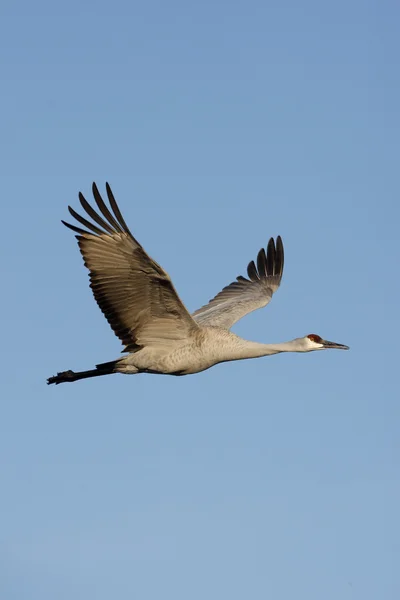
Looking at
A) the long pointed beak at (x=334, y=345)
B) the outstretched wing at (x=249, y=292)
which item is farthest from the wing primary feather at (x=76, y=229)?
the long pointed beak at (x=334, y=345)

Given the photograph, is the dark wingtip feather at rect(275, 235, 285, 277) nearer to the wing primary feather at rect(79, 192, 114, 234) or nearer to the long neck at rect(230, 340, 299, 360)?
the long neck at rect(230, 340, 299, 360)

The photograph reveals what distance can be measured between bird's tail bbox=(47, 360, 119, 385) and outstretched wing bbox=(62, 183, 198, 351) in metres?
0.62

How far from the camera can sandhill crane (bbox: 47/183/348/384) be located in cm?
1334

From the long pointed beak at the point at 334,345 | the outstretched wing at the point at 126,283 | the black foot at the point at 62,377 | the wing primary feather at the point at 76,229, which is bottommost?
the long pointed beak at the point at 334,345

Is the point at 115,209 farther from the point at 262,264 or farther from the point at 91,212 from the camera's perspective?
the point at 262,264

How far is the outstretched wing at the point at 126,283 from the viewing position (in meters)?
13.3

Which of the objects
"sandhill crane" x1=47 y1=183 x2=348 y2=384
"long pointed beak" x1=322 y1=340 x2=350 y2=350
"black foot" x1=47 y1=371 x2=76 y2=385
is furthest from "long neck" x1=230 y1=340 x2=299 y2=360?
"black foot" x1=47 y1=371 x2=76 y2=385

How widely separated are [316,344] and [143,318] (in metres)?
2.62

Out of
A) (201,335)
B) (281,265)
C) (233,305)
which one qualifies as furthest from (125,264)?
(281,265)

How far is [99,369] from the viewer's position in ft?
49.1

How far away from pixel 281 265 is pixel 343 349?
3.74 m

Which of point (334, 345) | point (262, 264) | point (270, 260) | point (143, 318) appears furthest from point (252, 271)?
point (143, 318)

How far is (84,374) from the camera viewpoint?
15258 millimetres

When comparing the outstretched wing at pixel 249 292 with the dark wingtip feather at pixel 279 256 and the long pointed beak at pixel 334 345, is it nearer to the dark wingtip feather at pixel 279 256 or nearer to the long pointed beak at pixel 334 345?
the dark wingtip feather at pixel 279 256
